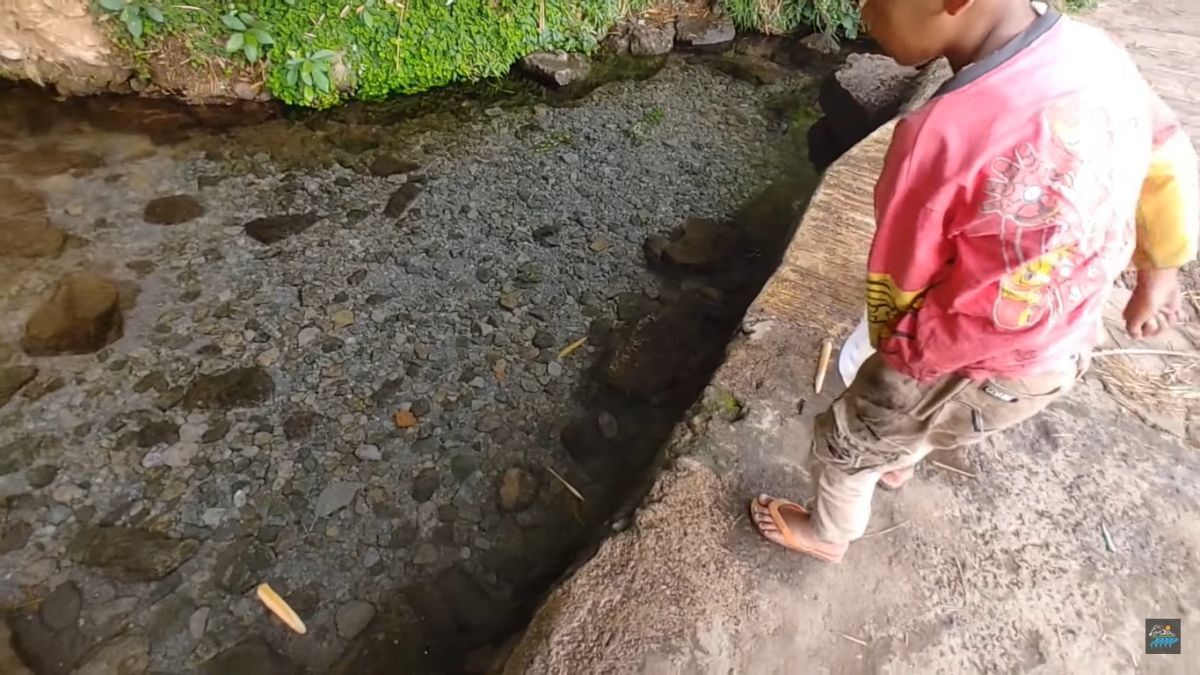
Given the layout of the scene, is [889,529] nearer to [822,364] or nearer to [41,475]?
[822,364]

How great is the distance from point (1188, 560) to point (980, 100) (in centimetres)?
149

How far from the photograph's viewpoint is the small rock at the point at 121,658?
2307mm

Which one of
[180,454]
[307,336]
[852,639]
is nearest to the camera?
[852,639]

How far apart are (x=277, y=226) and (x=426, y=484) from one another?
5.30 feet

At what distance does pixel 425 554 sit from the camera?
8.78ft

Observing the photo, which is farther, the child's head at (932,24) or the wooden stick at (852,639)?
the wooden stick at (852,639)

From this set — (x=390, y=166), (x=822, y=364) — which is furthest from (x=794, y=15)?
(x=822, y=364)

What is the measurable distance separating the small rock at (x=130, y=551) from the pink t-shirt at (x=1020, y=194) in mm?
2340

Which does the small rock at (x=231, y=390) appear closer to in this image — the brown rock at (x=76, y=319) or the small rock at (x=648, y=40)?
the brown rock at (x=76, y=319)

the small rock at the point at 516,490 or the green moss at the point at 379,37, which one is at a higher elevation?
the green moss at the point at 379,37

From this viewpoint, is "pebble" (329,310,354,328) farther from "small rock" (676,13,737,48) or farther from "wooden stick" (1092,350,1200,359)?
"small rock" (676,13,737,48)

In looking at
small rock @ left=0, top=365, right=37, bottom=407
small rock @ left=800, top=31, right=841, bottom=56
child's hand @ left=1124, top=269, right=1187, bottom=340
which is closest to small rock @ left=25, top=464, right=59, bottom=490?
small rock @ left=0, top=365, right=37, bottom=407

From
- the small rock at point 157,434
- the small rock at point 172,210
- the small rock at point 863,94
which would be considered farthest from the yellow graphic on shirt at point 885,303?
the small rock at point 172,210

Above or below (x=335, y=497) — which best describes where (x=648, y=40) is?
above
